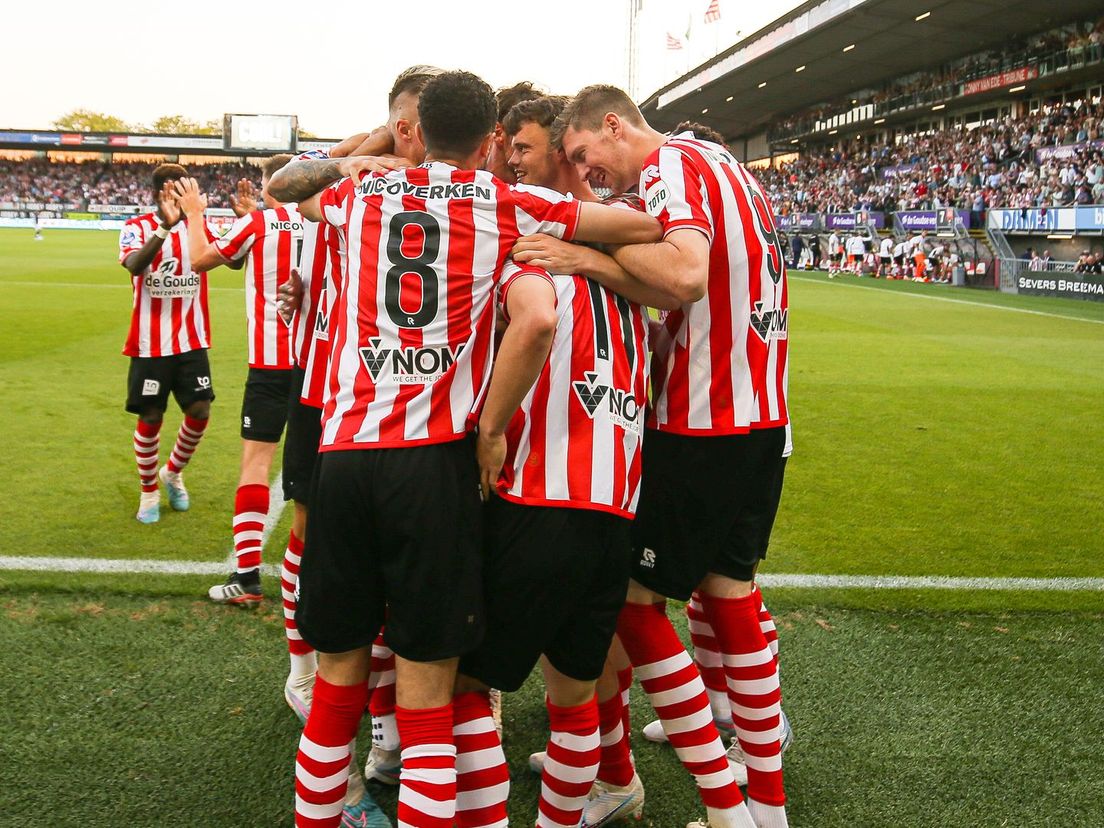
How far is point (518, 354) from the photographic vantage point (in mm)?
2324

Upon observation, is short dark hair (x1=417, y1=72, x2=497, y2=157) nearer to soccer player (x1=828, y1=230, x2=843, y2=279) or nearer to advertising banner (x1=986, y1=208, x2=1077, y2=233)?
advertising banner (x1=986, y1=208, x2=1077, y2=233)

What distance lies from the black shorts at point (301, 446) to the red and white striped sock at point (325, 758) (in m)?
1.06

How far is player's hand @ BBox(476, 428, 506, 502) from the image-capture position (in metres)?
2.42

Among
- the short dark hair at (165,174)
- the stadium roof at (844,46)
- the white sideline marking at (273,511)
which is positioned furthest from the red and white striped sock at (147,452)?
the stadium roof at (844,46)

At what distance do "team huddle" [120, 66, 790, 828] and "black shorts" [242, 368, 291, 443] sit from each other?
71.6 inches

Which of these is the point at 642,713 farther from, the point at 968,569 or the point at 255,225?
the point at 255,225

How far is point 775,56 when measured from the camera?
1747 inches

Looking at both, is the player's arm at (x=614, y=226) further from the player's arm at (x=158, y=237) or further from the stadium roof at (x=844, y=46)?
the stadium roof at (x=844, y=46)

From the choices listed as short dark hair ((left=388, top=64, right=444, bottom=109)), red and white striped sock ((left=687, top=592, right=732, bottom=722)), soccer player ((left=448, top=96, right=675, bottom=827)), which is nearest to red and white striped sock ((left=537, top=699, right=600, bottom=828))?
soccer player ((left=448, top=96, right=675, bottom=827))

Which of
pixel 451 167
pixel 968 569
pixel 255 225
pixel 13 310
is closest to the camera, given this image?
pixel 451 167

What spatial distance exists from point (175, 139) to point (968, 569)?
83204mm

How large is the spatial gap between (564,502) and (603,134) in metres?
1.15

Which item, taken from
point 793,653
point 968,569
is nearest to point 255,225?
point 793,653

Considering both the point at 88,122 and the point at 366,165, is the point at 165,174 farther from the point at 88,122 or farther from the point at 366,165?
the point at 88,122
